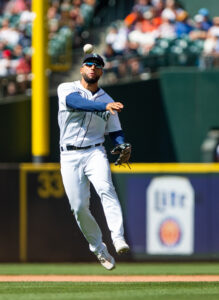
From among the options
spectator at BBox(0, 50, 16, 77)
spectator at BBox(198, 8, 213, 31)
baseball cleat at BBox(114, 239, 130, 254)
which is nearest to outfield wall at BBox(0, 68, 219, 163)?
spectator at BBox(198, 8, 213, 31)

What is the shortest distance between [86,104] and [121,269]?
12.8 feet

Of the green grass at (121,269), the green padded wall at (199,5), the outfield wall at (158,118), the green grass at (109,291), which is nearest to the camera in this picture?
the green grass at (109,291)

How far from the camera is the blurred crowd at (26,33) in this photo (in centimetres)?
1489

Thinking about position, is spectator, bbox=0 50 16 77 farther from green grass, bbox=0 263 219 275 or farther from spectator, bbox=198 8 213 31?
green grass, bbox=0 263 219 275

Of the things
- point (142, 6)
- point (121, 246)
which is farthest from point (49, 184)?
point (142, 6)

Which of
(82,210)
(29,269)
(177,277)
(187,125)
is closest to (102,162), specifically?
(82,210)

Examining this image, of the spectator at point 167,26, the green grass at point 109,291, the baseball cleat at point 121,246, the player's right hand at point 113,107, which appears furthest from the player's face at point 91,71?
the spectator at point 167,26

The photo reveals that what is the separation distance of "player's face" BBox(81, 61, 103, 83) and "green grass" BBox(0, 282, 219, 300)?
5.96 feet

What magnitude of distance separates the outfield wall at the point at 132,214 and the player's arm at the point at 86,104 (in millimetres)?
4064

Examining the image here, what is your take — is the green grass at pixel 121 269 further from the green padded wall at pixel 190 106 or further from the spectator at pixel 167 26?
the spectator at pixel 167 26

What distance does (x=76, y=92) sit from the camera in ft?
27.0

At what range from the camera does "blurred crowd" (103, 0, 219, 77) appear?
14.9 metres

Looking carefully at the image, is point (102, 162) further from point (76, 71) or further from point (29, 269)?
point (76, 71)

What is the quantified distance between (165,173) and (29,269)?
87.2 inches
